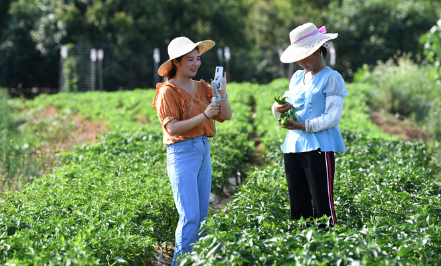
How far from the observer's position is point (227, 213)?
3932 mm

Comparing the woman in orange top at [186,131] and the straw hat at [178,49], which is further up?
the straw hat at [178,49]

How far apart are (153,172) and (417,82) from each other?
420 inches

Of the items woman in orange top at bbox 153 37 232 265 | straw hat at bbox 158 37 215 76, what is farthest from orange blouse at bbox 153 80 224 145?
straw hat at bbox 158 37 215 76

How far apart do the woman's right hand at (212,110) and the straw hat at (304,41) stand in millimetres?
638

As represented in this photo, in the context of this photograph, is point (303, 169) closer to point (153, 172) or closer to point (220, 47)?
point (153, 172)

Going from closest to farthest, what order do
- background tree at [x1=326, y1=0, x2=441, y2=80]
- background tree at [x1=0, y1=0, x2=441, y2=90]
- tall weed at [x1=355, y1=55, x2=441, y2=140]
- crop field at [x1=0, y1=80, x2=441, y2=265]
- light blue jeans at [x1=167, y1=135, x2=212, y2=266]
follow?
crop field at [x1=0, y1=80, x2=441, y2=265] < light blue jeans at [x1=167, y1=135, x2=212, y2=266] < tall weed at [x1=355, y1=55, x2=441, y2=140] < background tree at [x1=0, y1=0, x2=441, y2=90] < background tree at [x1=326, y1=0, x2=441, y2=80]

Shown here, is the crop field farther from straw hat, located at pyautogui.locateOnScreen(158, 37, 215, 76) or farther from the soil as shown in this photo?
the soil

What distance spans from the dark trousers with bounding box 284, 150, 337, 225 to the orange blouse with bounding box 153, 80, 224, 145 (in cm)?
71

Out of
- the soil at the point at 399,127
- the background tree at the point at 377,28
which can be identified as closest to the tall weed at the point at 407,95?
the soil at the point at 399,127

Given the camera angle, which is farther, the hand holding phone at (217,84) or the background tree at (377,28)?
the background tree at (377,28)

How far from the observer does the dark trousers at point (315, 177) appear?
11.9 feet

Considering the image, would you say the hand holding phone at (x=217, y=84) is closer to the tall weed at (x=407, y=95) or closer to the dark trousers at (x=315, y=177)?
the dark trousers at (x=315, y=177)

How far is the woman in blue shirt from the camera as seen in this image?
362 centimetres

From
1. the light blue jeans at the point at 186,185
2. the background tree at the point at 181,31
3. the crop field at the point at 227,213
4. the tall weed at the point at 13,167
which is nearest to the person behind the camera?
the crop field at the point at 227,213
